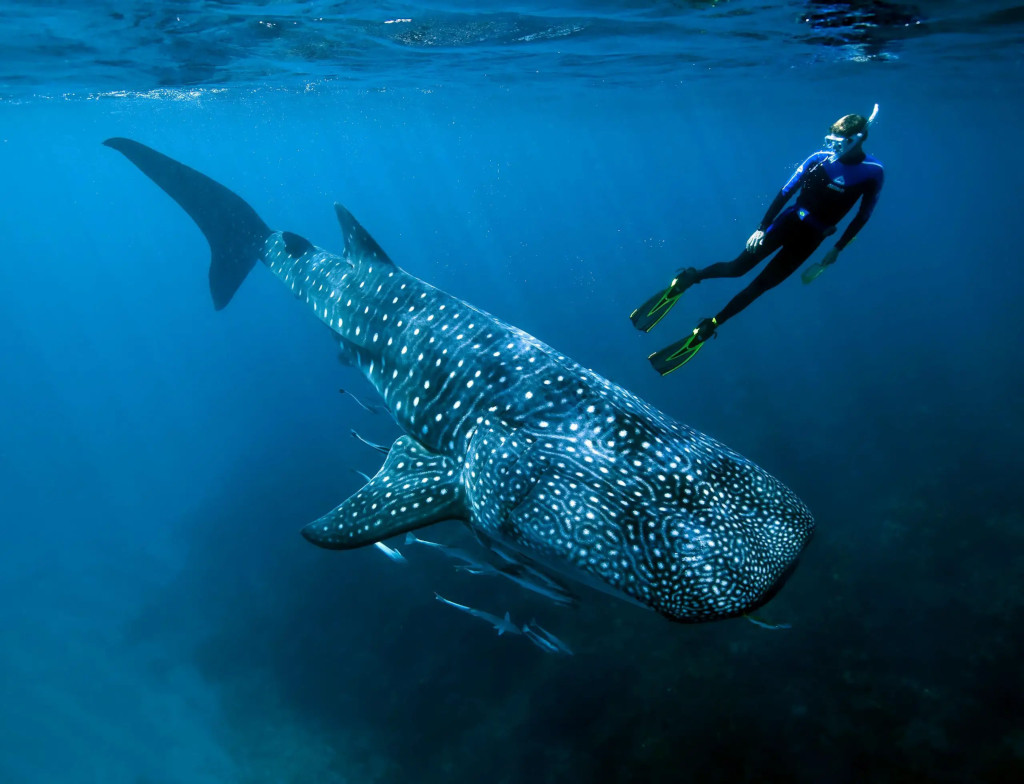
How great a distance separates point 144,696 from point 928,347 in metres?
27.6

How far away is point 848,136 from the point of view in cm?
669

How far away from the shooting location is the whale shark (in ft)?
13.5

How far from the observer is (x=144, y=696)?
14.1 metres

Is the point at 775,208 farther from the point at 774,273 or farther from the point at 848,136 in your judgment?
the point at 848,136

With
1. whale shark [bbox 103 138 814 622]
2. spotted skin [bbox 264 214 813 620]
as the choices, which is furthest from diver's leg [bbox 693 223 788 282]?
spotted skin [bbox 264 214 813 620]

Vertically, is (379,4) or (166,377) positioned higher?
(379,4)

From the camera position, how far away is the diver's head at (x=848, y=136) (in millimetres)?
6645

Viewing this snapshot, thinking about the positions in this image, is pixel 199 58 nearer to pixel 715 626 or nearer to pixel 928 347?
pixel 715 626

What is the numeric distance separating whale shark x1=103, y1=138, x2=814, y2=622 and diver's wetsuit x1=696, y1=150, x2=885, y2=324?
9.38 feet

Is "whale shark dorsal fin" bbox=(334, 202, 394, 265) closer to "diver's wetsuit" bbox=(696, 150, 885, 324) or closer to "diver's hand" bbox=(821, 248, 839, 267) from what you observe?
"diver's wetsuit" bbox=(696, 150, 885, 324)

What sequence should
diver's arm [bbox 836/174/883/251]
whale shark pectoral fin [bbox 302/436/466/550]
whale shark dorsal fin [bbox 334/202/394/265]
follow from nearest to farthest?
whale shark pectoral fin [bbox 302/436/466/550]
diver's arm [bbox 836/174/883/251]
whale shark dorsal fin [bbox 334/202/394/265]

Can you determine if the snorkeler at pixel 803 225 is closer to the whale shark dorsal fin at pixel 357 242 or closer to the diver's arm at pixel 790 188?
the diver's arm at pixel 790 188

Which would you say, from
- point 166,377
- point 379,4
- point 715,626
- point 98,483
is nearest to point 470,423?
point 715,626

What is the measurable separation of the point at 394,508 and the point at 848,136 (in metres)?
6.51
